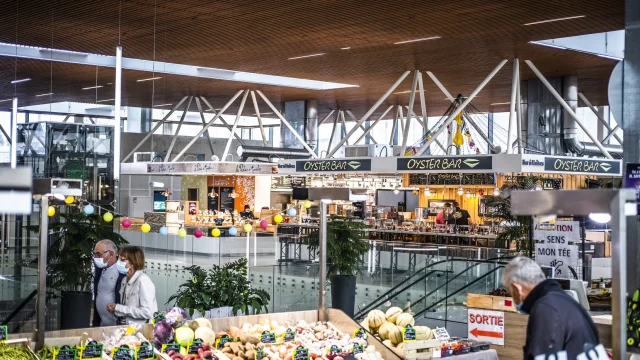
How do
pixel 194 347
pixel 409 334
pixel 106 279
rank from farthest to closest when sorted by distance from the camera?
pixel 106 279, pixel 409 334, pixel 194 347

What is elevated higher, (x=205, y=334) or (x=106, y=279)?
(x=106, y=279)

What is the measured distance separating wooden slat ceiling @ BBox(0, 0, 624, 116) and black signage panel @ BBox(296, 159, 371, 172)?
5.63 feet

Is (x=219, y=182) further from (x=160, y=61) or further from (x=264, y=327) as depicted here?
(x=264, y=327)

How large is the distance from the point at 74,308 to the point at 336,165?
8.04 metres

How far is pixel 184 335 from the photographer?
6.27 metres

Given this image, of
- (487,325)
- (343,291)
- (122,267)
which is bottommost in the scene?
(343,291)

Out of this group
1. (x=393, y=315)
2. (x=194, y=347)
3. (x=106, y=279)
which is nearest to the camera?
(x=194, y=347)

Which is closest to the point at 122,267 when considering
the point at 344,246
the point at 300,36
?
the point at 344,246

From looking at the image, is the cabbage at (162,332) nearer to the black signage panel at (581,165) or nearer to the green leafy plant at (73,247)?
the green leafy plant at (73,247)

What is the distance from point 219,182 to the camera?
91.1 ft

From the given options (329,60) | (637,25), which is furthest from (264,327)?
(329,60)

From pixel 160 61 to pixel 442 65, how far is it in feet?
17.0

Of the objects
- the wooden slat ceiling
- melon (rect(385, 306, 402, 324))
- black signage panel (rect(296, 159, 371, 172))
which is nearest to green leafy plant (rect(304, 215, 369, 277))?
the wooden slat ceiling

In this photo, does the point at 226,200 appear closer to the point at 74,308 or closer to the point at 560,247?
the point at 74,308
